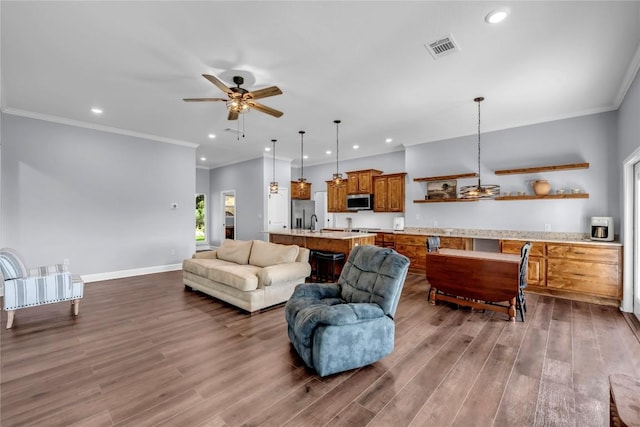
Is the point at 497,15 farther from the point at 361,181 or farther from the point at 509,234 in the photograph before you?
the point at 361,181

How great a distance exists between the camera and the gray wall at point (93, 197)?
4.68 meters

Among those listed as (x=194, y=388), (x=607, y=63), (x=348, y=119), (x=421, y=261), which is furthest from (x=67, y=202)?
(x=607, y=63)

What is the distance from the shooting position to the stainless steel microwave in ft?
24.2

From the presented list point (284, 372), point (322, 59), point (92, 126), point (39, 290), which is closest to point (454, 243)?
point (322, 59)

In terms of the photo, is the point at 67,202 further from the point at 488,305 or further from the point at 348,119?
the point at 488,305

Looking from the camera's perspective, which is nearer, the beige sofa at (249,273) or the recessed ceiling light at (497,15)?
the recessed ceiling light at (497,15)

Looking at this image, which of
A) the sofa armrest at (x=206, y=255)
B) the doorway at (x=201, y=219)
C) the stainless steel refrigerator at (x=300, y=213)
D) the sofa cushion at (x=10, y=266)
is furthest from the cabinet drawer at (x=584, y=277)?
the doorway at (x=201, y=219)

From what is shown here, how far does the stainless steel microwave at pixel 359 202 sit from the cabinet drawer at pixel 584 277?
12.7ft

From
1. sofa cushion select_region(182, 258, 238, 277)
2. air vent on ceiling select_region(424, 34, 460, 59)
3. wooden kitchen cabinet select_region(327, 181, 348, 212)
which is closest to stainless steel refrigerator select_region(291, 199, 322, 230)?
wooden kitchen cabinet select_region(327, 181, 348, 212)

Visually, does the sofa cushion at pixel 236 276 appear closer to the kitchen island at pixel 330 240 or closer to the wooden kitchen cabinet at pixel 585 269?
the kitchen island at pixel 330 240

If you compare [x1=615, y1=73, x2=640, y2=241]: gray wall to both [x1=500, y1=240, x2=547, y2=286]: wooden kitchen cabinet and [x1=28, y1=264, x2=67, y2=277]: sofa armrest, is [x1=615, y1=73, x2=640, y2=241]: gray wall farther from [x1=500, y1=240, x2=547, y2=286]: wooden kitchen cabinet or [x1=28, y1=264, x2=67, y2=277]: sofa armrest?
[x1=28, y1=264, x2=67, y2=277]: sofa armrest

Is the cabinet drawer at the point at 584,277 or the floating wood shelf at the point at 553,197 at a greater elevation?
the floating wood shelf at the point at 553,197

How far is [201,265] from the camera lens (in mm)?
4355

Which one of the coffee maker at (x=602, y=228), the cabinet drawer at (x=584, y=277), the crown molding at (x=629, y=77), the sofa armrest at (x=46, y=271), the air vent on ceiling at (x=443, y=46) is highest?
the air vent on ceiling at (x=443, y=46)
